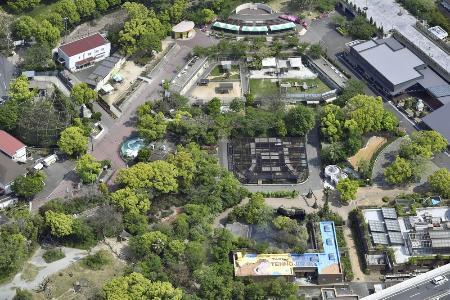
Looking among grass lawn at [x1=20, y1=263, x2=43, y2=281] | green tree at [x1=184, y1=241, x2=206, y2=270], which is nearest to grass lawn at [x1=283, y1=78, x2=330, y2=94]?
green tree at [x1=184, y1=241, x2=206, y2=270]

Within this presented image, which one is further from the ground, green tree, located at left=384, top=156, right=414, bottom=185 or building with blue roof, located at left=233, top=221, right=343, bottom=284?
green tree, located at left=384, top=156, right=414, bottom=185

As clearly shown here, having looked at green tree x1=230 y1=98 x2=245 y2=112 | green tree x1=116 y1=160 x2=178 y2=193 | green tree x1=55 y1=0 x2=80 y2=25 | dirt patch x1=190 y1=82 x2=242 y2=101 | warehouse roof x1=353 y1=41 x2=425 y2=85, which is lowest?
dirt patch x1=190 y1=82 x2=242 y2=101

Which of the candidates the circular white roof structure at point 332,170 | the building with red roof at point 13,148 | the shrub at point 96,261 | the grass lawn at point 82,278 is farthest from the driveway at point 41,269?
the circular white roof structure at point 332,170

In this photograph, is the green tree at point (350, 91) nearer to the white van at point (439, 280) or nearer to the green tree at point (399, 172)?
the green tree at point (399, 172)

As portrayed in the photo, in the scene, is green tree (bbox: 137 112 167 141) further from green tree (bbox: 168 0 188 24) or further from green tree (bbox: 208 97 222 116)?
green tree (bbox: 168 0 188 24)

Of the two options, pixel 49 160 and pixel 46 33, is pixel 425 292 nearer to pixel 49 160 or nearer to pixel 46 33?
pixel 49 160
